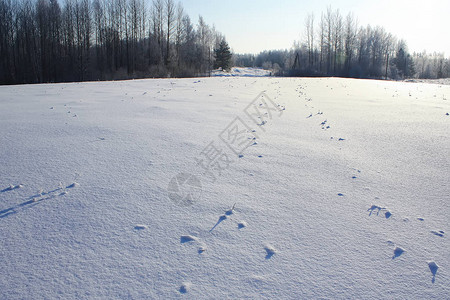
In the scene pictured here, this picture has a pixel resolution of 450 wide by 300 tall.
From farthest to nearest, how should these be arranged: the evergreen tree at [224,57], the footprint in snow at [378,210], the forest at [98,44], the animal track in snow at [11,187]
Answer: the evergreen tree at [224,57] → the forest at [98,44] → the animal track in snow at [11,187] → the footprint in snow at [378,210]

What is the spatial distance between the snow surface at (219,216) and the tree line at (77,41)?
2335 centimetres

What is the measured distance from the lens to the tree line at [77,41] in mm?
28266

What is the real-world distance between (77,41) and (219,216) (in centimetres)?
3632

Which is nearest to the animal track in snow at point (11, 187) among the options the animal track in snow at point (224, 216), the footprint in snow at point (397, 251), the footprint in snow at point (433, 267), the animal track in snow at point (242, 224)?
the animal track in snow at point (224, 216)

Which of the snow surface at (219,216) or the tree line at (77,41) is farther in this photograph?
the tree line at (77,41)

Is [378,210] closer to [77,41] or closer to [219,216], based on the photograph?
[219,216]

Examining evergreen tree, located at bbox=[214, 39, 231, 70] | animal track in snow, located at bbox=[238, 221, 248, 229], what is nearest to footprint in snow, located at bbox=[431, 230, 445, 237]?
animal track in snow, located at bbox=[238, 221, 248, 229]

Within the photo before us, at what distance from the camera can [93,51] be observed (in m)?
33.8

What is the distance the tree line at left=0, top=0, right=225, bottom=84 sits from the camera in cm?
2827

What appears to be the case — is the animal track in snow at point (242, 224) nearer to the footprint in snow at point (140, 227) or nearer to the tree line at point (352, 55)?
the footprint in snow at point (140, 227)

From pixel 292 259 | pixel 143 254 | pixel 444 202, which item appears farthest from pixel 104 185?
pixel 444 202

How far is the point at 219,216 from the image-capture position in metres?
1.86

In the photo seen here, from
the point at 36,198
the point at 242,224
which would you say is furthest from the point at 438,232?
the point at 36,198

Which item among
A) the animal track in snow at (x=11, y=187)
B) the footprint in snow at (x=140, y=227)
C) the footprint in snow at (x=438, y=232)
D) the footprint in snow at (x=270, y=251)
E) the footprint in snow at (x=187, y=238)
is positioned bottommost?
the footprint in snow at (x=270, y=251)
